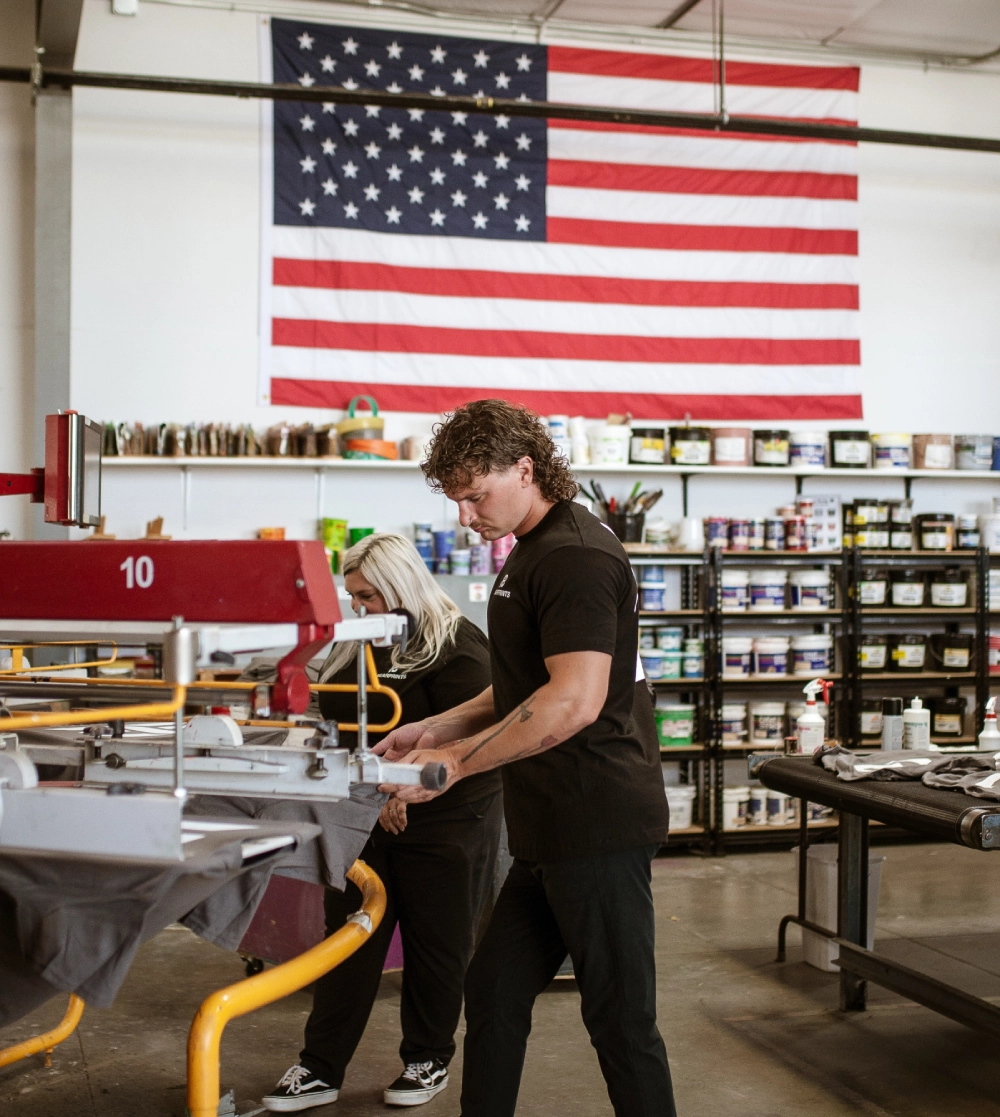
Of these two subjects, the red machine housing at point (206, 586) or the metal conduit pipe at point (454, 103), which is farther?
the metal conduit pipe at point (454, 103)

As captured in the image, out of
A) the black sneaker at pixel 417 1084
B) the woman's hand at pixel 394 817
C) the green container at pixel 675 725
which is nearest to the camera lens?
the woman's hand at pixel 394 817

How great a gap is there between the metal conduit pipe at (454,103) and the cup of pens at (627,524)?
6.50ft

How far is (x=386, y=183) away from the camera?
6.28 meters

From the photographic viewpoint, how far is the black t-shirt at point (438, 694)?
311 centimetres

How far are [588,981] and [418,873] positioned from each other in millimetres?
1029

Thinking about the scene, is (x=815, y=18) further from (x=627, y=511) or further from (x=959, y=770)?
(x=959, y=770)

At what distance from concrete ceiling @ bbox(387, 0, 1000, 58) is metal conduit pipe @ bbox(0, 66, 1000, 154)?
642mm

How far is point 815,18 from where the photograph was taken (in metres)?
6.60

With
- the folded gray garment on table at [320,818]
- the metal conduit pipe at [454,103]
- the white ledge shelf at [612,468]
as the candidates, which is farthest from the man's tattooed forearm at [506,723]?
the metal conduit pipe at [454,103]

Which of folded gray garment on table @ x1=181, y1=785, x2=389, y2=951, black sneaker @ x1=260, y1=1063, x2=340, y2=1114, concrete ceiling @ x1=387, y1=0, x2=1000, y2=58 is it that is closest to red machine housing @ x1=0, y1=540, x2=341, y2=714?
folded gray garment on table @ x1=181, y1=785, x2=389, y2=951

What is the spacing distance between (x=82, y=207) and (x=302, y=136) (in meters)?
1.17

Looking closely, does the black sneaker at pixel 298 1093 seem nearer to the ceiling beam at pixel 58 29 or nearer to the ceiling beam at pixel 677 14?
the ceiling beam at pixel 58 29

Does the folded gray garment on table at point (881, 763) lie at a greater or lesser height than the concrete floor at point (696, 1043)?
greater

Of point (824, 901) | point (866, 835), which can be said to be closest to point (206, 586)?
point (866, 835)
